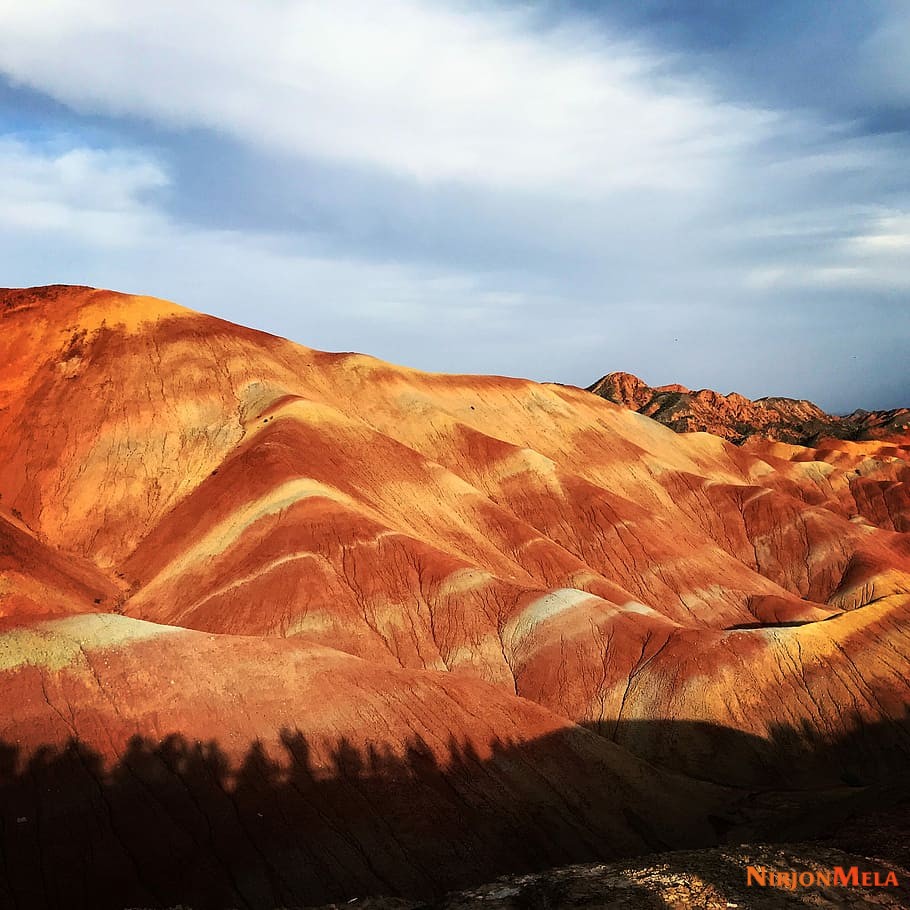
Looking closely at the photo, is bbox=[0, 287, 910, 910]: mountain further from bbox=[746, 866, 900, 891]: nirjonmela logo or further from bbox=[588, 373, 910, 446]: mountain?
bbox=[588, 373, 910, 446]: mountain

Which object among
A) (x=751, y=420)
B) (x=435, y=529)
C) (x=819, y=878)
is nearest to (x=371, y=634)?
(x=435, y=529)

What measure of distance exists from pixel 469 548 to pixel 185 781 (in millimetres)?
38761

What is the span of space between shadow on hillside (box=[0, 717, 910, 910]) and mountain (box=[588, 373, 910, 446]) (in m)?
146

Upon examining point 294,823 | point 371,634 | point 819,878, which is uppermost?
point 819,878

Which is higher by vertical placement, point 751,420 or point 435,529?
point 751,420

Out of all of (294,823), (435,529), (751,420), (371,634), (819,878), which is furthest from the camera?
(751,420)

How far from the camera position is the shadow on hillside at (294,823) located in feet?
74.8

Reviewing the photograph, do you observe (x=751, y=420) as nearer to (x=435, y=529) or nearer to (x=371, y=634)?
(x=435, y=529)

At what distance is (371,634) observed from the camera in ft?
158

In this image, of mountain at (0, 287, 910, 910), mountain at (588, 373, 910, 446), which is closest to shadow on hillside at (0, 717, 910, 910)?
mountain at (0, 287, 910, 910)

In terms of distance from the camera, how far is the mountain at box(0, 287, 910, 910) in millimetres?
25188

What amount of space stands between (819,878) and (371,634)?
113 feet

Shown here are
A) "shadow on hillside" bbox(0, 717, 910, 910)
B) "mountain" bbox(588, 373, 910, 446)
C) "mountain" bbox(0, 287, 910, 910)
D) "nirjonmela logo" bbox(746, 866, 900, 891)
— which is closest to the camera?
"nirjonmela logo" bbox(746, 866, 900, 891)

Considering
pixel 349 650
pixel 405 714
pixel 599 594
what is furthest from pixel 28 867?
pixel 599 594
